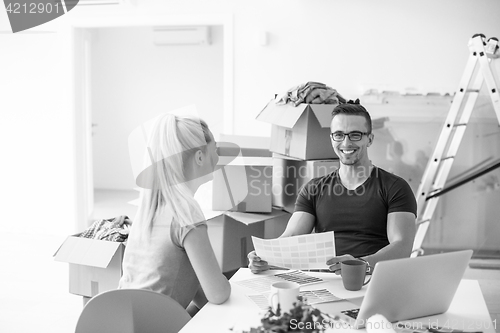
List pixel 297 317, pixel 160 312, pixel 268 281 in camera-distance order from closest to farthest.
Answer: pixel 297 317, pixel 160 312, pixel 268 281

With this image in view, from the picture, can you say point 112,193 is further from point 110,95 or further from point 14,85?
point 14,85

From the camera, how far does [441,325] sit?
1339 mm

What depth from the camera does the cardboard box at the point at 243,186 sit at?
3.10 metres

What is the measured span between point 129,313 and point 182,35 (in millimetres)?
6283

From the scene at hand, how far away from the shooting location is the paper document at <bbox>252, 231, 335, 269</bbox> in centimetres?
173

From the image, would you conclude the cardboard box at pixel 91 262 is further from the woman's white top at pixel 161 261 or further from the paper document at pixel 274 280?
the paper document at pixel 274 280

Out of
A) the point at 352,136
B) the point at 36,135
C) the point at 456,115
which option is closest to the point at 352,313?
the point at 352,136

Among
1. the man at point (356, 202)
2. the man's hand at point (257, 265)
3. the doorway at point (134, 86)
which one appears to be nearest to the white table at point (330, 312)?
the man's hand at point (257, 265)

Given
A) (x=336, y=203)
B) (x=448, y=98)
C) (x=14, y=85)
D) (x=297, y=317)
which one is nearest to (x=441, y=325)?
→ (x=297, y=317)

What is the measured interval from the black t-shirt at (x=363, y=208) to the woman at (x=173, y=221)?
2.61ft

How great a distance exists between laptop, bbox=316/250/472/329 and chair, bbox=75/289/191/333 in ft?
1.60

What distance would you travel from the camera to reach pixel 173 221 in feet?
5.28

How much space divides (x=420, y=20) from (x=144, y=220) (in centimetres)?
333

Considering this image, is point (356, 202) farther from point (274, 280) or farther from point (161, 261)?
point (161, 261)
